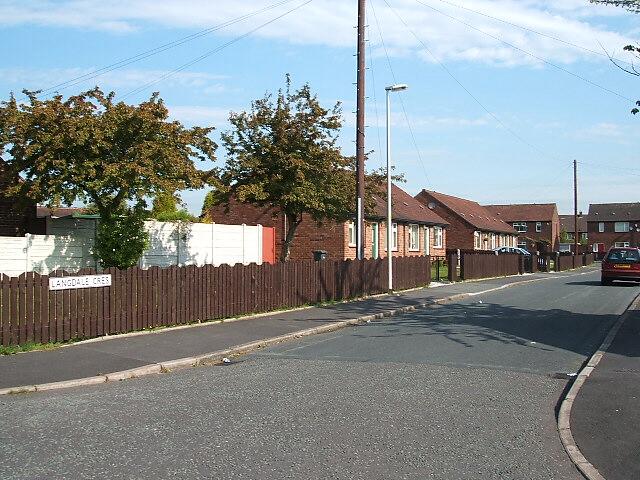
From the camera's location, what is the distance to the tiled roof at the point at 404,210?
39.3m

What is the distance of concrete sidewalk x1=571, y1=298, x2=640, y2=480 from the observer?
18.5 feet

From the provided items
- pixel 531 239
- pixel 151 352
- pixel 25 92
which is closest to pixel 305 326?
pixel 151 352

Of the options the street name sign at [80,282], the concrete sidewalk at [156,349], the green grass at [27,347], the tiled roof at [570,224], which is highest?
the tiled roof at [570,224]

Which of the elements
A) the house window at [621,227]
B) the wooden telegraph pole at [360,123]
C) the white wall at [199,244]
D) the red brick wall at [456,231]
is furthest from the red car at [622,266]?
the house window at [621,227]

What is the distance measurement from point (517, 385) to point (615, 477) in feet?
11.6

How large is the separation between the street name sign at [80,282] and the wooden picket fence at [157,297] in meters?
0.08

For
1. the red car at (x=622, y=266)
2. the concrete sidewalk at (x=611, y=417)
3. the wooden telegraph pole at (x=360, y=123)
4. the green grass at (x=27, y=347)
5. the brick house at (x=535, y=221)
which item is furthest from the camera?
the brick house at (x=535, y=221)

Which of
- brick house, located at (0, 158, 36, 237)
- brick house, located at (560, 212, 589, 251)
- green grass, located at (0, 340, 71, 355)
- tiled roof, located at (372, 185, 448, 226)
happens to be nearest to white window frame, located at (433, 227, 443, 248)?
tiled roof, located at (372, 185, 448, 226)

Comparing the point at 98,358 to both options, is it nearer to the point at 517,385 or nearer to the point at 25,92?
the point at 517,385

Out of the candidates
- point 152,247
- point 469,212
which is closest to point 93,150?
point 152,247

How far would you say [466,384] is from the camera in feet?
28.8

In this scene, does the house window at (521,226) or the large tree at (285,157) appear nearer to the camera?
the large tree at (285,157)

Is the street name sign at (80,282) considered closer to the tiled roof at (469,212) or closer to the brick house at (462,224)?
the brick house at (462,224)

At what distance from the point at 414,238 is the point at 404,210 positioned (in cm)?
274
